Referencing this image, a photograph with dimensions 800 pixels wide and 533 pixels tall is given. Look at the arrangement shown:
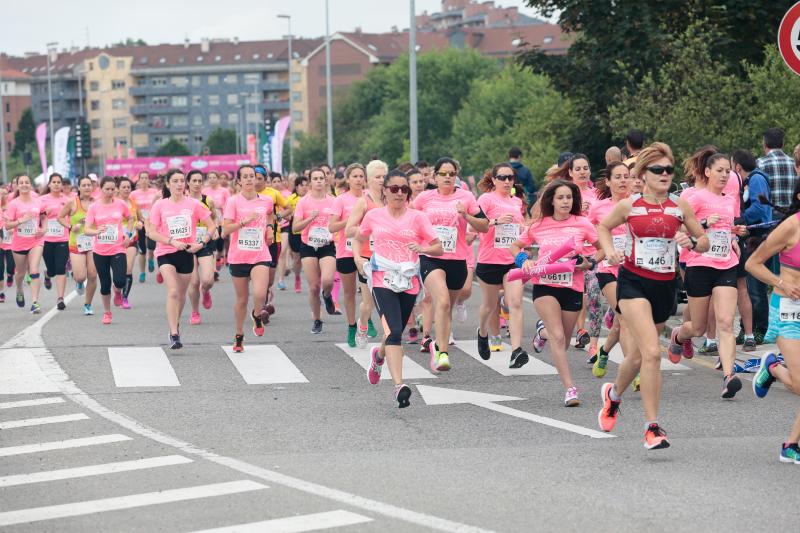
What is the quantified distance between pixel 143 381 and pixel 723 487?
622 cm

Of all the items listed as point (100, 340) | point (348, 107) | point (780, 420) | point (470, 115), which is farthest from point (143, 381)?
point (348, 107)

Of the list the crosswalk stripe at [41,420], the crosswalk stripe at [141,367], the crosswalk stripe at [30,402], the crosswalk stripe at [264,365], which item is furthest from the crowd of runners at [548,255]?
the crosswalk stripe at [30,402]

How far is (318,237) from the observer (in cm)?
1683

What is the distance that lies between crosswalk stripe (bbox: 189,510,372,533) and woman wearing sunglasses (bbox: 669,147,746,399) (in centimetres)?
522

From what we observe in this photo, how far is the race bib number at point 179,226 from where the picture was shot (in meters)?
15.5

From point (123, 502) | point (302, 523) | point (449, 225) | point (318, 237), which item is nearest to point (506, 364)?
point (449, 225)

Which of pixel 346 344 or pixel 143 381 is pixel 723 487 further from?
pixel 346 344

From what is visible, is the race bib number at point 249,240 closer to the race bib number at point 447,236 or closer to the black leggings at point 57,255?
the race bib number at point 447,236

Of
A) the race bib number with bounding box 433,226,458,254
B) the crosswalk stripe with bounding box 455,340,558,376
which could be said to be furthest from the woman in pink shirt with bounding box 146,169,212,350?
the race bib number with bounding box 433,226,458,254

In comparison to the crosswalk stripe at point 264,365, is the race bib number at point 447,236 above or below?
above

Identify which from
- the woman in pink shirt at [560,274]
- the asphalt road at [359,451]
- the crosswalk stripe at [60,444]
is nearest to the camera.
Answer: the asphalt road at [359,451]

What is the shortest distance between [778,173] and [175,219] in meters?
6.29

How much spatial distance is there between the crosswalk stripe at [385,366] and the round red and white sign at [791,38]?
13.4 feet

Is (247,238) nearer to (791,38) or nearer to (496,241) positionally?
(496,241)
